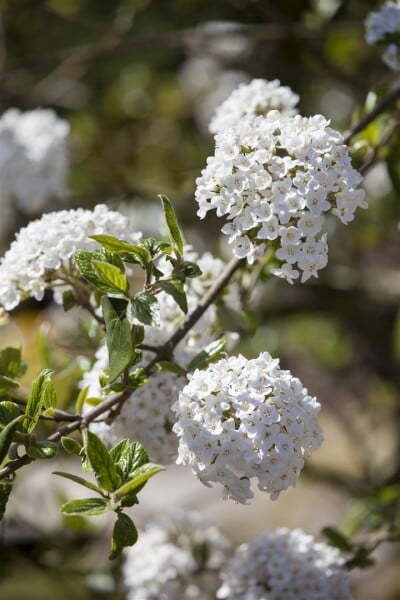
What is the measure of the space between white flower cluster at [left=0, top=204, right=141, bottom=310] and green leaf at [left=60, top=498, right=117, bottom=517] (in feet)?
1.25

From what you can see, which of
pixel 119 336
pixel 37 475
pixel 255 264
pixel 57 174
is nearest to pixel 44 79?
pixel 57 174

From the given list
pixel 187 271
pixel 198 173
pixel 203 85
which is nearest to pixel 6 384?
pixel 187 271

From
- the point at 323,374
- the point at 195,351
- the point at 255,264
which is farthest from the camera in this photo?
the point at 323,374

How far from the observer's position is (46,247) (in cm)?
140

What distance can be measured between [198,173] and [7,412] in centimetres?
226

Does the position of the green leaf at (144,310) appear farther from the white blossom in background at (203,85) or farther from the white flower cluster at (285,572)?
the white blossom in background at (203,85)

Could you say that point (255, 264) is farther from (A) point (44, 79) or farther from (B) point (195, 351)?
(A) point (44, 79)

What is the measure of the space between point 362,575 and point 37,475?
135 cm

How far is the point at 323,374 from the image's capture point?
3.72m

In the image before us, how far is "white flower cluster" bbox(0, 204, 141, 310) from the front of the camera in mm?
1391

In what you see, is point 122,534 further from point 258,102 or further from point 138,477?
point 258,102

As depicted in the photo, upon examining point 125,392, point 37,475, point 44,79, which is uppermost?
point 44,79

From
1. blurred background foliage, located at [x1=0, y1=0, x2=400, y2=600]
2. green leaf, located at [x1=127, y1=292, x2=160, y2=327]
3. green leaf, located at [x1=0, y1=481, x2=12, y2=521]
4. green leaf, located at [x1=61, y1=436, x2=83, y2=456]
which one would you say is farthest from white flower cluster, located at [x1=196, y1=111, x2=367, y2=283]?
blurred background foliage, located at [x1=0, y1=0, x2=400, y2=600]

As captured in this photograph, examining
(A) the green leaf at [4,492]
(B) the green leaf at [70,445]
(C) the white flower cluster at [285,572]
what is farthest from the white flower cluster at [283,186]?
(C) the white flower cluster at [285,572]
